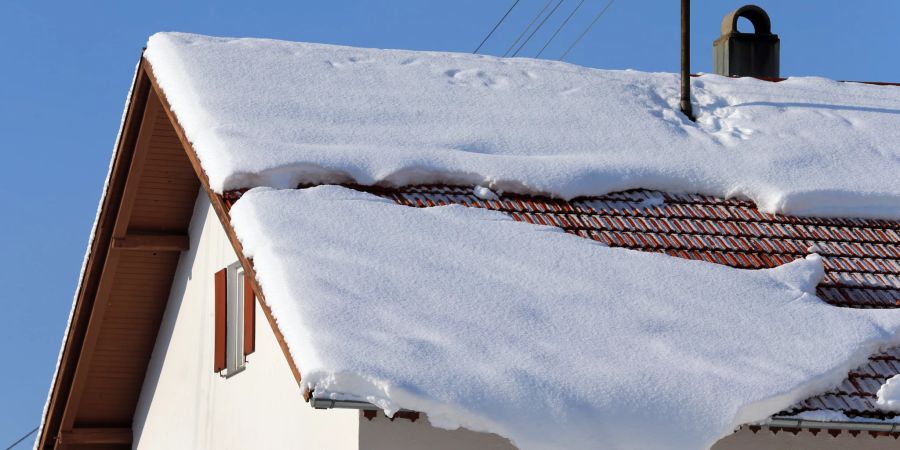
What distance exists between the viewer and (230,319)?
10234 millimetres

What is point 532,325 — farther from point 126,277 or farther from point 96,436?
point 96,436

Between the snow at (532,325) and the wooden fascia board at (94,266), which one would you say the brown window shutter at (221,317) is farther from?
the snow at (532,325)

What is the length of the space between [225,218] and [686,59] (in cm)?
464

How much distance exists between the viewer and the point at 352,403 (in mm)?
6891

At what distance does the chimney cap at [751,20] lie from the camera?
545 inches

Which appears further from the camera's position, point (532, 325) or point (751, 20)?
point (751, 20)

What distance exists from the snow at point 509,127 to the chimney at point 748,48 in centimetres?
159

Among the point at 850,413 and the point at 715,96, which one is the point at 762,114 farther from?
the point at 850,413

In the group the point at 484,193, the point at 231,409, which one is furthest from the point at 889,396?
the point at 231,409

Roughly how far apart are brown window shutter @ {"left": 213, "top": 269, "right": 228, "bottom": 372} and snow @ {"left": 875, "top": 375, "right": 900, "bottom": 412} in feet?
13.8

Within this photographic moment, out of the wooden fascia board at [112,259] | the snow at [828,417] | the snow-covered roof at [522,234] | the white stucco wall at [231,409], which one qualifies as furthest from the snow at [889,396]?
the wooden fascia board at [112,259]

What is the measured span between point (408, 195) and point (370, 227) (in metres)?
0.71

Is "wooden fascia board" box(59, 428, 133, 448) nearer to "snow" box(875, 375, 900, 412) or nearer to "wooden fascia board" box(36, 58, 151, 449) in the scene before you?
"wooden fascia board" box(36, 58, 151, 449)

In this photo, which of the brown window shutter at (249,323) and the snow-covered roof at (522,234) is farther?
the brown window shutter at (249,323)
